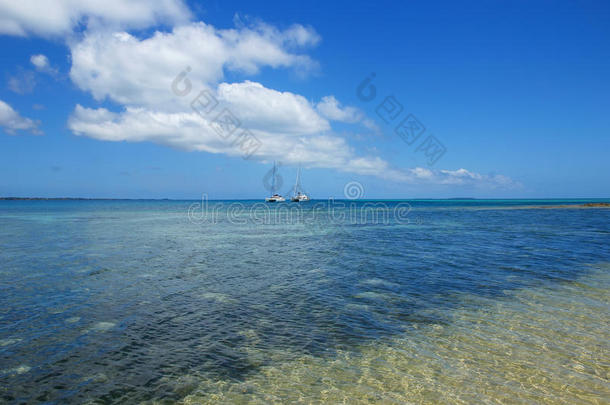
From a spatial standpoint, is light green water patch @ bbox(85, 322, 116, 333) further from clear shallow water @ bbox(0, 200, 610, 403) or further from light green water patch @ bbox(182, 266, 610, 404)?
light green water patch @ bbox(182, 266, 610, 404)

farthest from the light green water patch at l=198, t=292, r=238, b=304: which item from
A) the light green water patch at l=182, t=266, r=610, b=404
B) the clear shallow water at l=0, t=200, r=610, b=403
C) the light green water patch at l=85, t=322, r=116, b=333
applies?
the light green water patch at l=182, t=266, r=610, b=404

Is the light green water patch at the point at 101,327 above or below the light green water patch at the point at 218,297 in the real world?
below

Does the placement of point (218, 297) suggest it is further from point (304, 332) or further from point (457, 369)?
point (457, 369)

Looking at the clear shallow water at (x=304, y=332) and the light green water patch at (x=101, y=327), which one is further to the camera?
the light green water patch at (x=101, y=327)

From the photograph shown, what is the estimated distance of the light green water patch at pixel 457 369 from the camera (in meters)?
6.86

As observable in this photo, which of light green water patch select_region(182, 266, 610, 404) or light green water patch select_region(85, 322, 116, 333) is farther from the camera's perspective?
light green water patch select_region(85, 322, 116, 333)

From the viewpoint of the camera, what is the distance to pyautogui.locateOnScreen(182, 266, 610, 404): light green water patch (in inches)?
270

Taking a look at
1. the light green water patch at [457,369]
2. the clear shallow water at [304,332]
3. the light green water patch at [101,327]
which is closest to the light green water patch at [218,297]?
the clear shallow water at [304,332]

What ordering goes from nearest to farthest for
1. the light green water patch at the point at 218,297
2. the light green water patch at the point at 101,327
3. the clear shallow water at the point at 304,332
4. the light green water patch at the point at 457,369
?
1. the light green water patch at the point at 457,369
2. the clear shallow water at the point at 304,332
3. the light green water patch at the point at 101,327
4. the light green water patch at the point at 218,297

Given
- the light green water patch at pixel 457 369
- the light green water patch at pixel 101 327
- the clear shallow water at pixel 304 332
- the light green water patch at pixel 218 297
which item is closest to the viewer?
the light green water patch at pixel 457 369

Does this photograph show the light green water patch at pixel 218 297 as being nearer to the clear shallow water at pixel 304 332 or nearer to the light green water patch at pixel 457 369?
the clear shallow water at pixel 304 332

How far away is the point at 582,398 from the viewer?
6.70 meters

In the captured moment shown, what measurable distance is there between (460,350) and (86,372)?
935cm

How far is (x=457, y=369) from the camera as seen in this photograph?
789cm
